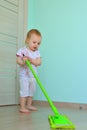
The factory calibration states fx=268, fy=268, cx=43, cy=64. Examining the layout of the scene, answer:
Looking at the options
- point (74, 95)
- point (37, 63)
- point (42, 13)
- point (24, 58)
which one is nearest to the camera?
point (24, 58)

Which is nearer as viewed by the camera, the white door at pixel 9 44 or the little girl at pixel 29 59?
the little girl at pixel 29 59

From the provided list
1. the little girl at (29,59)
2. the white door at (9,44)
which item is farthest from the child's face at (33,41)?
the white door at (9,44)

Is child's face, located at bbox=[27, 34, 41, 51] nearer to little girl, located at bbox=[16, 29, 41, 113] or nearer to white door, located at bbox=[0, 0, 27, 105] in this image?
little girl, located at bbox=[16, 29, 41, 113]

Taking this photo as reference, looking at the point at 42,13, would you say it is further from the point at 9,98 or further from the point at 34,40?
the point at 9,98

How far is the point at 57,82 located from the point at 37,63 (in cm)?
44

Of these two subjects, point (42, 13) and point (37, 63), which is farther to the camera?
point (42, 13)

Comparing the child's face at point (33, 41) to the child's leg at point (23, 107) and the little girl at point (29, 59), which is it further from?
the child's leg at point (23, 107)

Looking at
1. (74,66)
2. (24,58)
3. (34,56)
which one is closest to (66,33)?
(74,66)

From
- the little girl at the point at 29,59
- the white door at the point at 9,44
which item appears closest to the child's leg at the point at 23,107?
the little girl at the point at 29,59

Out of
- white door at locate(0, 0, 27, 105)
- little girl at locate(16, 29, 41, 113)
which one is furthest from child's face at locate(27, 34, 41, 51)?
white door at locate(0, 0, 27, 105)

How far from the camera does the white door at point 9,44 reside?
212 cm

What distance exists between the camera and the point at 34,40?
72.1 inches

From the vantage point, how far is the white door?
2115mm

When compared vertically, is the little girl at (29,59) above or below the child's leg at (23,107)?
above
